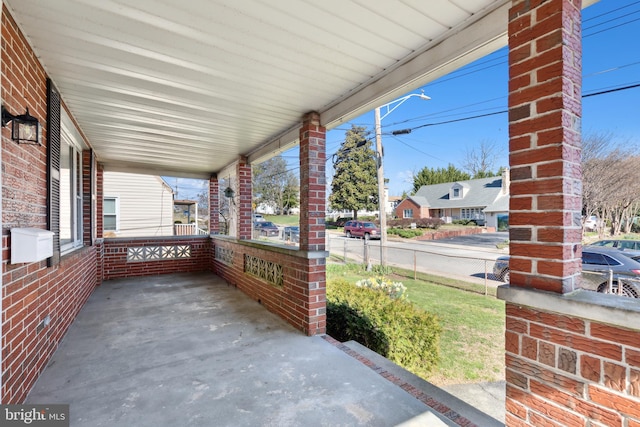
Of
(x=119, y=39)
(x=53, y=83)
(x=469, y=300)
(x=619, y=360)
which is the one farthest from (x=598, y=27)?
(x=53, y=83)

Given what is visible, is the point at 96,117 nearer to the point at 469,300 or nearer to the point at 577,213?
the point at 577,213

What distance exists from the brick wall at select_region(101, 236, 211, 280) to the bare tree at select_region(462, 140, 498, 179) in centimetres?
2735

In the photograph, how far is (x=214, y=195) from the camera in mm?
7637

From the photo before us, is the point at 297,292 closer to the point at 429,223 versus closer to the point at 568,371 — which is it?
the point at 568,371

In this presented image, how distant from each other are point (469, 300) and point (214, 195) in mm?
6533

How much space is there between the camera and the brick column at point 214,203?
7578 millimetres

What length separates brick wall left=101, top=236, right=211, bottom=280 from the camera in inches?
257

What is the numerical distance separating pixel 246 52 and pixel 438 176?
1528 inches

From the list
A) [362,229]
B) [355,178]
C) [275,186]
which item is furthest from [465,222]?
[275,186]

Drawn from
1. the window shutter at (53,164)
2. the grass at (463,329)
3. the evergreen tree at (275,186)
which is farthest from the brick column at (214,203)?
the evergreen tree at (275,186)

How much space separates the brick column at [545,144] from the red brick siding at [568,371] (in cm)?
19

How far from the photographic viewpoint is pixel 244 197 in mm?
5660

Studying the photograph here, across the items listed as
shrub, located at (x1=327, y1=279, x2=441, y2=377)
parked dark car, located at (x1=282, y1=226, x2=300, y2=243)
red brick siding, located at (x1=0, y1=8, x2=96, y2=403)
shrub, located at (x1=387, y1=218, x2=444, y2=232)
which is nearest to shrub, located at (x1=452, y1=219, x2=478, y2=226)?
shrub, located at (x1=387, y1=218, x2=444, y2=232)

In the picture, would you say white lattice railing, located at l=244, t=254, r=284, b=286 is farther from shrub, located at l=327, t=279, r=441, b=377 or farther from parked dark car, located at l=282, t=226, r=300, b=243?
parked dark car, located at l=282, t=226, r=300, b=243
